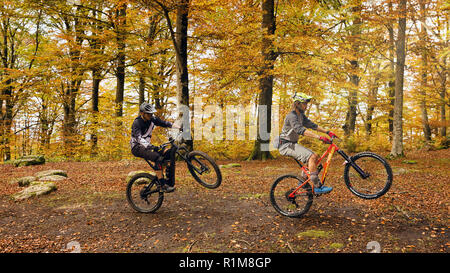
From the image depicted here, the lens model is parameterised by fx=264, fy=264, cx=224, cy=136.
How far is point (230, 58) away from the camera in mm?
12594

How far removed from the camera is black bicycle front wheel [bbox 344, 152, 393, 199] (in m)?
4.69

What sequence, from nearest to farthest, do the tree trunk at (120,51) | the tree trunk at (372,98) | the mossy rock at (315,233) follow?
1. the mossy rock at (315,233)
2. the tree trunk at (120,51)
3. the tree trunk at (372,98)

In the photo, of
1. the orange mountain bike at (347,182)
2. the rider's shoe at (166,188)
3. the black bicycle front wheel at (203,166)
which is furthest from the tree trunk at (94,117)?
the orange mountain bike at (347,182)

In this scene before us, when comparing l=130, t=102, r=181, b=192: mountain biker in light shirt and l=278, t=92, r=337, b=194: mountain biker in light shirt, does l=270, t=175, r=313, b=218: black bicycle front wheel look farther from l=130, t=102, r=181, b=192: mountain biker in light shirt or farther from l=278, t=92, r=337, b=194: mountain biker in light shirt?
l=130, t=102, r=181, b=192: mountain biker in light shirt

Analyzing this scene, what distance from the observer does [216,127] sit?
1766 cm

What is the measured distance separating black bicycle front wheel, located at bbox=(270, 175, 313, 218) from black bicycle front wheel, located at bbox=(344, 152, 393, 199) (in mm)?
947

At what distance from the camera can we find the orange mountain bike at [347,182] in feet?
16.0

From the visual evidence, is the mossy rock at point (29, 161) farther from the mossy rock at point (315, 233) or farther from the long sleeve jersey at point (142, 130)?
the mossy rock at point (315, 233)

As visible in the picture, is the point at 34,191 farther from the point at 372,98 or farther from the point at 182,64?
the point at 372,98

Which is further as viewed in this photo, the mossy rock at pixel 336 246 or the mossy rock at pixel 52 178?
the mossy rock at pixel 52 178

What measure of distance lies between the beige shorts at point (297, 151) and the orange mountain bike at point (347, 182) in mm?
189

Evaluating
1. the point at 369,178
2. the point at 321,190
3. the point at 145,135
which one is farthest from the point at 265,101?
the point at 321,190

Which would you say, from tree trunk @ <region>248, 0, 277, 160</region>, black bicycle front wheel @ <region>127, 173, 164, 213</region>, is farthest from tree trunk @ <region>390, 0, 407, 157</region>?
black bicycle front wheel @ <region>127, 173, 164, 213</region>
